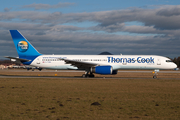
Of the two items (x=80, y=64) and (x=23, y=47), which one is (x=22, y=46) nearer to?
(x=23, y=47)

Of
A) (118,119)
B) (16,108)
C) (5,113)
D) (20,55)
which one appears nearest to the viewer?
(118,119)

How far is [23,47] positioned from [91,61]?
1299 centimetres

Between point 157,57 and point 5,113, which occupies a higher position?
point 157,57

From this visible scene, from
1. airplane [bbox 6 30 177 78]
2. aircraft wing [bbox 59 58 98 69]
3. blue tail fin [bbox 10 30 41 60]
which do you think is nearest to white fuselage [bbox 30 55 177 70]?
airplane [bbox 6 30 177 78]

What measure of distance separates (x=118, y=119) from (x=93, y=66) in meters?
28.2

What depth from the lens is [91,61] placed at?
39.1 metres

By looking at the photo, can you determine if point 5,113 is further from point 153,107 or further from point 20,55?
point 20,55

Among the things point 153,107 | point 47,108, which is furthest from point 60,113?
point 153,107

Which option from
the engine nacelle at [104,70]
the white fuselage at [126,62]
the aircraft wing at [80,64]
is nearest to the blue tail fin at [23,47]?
the white fuselage at [126,62]

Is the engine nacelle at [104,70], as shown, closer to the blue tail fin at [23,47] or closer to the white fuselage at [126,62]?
the white fuselage at [126,62]

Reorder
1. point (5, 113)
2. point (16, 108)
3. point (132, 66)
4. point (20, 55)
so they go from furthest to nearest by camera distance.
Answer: point (20, 55)
point (132, 66)
point (16, 108)
point (5, 113)

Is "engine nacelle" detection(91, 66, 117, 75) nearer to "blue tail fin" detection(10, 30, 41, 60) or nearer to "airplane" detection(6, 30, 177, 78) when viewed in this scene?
"airplane" detection(6, 30, 177, 78)

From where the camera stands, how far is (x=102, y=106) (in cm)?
1189

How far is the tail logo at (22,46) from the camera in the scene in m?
40.8
